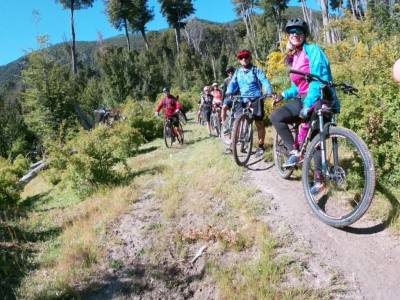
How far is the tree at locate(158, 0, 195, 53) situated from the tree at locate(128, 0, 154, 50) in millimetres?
3008

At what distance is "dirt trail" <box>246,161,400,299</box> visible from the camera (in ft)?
11.8

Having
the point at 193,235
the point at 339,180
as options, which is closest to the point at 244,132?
the point at 193,235

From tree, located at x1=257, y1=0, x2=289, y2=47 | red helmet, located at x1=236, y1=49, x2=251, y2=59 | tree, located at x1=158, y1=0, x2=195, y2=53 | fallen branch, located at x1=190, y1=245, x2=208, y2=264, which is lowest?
fallen branch, located at x1=190, y1=245, x2=208, y2=264

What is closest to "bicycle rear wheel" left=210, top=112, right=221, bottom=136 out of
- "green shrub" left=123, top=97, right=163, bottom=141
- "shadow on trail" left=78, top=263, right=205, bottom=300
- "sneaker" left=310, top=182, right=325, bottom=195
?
"green shrub" left=123, top=97, right=163, bottom=141

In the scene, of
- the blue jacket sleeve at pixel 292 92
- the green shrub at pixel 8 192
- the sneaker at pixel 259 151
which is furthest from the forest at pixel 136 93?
the sneaker at pixel 259 151

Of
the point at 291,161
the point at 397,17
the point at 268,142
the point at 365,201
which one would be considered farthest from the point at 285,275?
the point at 397,17

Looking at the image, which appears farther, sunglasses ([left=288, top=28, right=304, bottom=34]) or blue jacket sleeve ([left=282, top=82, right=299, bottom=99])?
blue jacket sleeve ([left=282, top=82, right=299, bottom=99])

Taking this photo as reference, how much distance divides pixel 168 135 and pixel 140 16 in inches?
1907

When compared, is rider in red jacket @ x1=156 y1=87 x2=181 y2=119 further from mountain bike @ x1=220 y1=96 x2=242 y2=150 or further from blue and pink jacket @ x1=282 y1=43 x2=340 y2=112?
blue and pink jacket @ x1=282 y1=43 x2=340 y2=112

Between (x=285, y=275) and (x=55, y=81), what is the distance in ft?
85.8

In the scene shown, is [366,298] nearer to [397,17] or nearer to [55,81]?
[397,17]

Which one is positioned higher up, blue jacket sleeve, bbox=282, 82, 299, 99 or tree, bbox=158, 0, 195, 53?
tree, bbox=158, 0, 195, 53

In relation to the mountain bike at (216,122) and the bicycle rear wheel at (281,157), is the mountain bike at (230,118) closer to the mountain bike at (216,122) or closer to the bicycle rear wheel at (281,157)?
the bicycle rear wheel at (281,157)

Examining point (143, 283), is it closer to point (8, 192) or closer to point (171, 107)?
point (8, 192)
